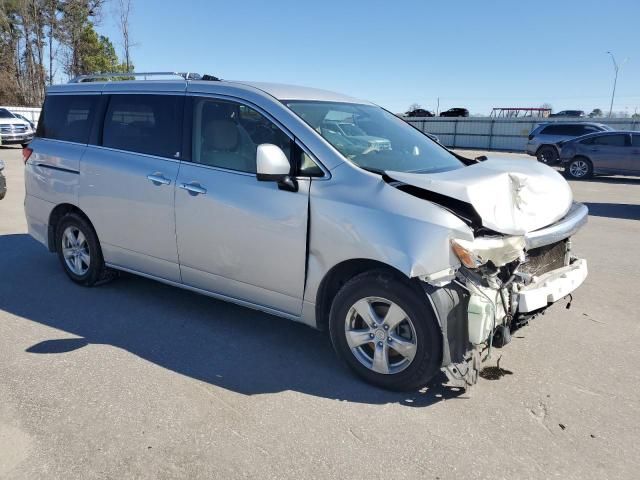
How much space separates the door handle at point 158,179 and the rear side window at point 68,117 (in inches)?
45.6

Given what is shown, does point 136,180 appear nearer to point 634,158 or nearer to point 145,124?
point 145,124

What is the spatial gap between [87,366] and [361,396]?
6.29ft

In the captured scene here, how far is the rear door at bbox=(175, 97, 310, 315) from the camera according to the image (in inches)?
145

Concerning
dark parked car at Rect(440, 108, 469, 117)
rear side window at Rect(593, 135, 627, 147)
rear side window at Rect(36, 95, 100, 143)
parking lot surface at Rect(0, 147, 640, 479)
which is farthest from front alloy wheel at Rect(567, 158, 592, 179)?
dark parked car at Rect(440, 108, 469, 117)

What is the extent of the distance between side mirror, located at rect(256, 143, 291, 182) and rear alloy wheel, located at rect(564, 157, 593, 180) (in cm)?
1617

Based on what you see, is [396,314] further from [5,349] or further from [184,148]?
[5,349]

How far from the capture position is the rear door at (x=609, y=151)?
53.7ft

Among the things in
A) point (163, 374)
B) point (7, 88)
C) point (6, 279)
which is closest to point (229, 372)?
point (163, 374)

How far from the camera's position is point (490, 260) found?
321 cm

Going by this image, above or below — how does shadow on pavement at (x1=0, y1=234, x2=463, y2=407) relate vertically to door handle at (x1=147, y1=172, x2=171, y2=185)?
below

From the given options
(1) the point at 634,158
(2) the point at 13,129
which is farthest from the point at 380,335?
(2) the point at 13,129

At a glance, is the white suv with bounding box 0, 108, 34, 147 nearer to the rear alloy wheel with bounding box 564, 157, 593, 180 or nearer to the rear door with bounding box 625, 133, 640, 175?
the rear alloy wheel with bounding box 564, 157, 593, 180

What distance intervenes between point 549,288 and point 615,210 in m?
8.83

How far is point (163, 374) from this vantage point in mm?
3621
